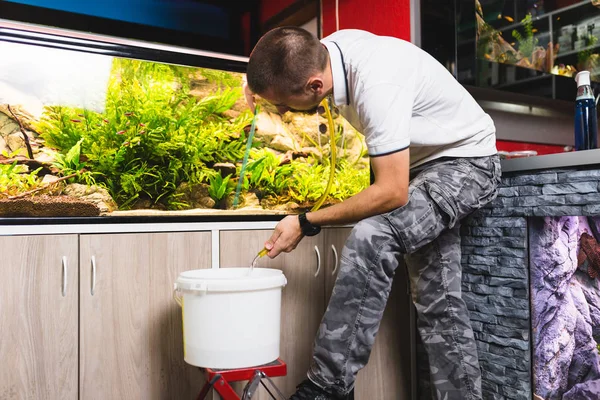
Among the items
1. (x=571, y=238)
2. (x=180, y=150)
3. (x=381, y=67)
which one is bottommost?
(x=571, y=238)

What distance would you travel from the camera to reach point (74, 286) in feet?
5.74

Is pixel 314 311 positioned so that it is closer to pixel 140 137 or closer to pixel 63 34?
pixel 140 137

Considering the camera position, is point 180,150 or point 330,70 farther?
point 180,150

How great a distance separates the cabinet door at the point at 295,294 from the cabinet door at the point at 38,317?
0.61m

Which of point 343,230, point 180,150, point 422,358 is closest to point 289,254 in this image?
point 343,230

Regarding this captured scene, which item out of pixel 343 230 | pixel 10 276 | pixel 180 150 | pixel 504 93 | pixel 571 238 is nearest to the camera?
pixel 10 276

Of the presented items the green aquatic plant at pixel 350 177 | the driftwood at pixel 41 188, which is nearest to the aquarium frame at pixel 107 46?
the driftwood at pixel 41 188

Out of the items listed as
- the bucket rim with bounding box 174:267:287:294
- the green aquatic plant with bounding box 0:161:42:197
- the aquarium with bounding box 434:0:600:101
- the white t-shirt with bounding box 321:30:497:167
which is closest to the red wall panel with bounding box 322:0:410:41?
the aquarium with bounding box 434:0:600:101

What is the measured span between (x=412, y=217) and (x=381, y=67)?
50 cm

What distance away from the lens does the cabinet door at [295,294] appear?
2.07m

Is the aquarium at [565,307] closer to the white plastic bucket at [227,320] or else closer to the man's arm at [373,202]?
the man's arm at [373,202]

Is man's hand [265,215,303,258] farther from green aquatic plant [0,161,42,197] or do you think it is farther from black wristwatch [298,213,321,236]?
green aquatic plant [0,161,42,197]

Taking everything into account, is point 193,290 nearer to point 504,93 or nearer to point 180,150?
point 180,150

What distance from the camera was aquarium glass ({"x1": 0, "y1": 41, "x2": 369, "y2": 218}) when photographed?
1.78 metres
